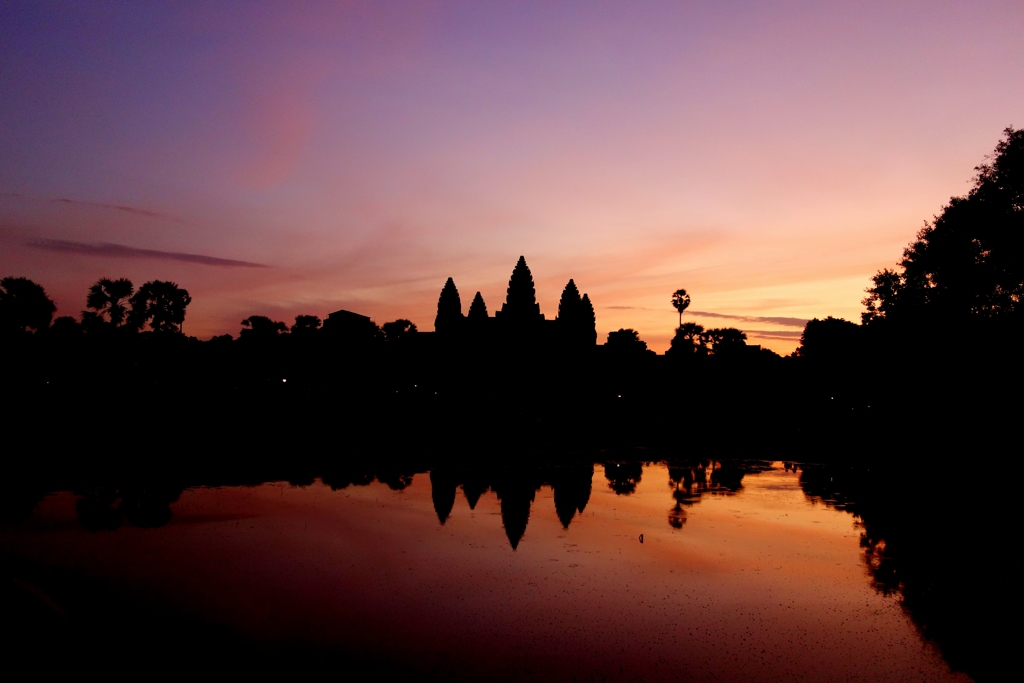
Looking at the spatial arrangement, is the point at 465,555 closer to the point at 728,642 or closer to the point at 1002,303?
the point at 728,642

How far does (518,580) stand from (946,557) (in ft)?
38.0

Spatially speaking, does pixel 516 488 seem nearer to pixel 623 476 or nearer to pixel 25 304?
pixel 623 476

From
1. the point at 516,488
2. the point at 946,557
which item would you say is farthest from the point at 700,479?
the point at 946,557

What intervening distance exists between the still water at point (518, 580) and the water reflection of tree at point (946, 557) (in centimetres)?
55

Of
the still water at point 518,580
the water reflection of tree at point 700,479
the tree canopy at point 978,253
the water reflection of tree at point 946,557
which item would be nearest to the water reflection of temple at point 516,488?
the still water at point 518,580

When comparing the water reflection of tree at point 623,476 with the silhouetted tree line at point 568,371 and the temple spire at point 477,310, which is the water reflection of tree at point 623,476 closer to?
the silhouetted tree line at point 568,371

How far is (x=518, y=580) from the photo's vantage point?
13992mm

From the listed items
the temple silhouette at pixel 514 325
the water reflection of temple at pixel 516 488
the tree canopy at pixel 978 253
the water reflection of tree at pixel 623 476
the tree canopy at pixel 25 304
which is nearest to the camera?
the water reflection of temple at pixel 516 488

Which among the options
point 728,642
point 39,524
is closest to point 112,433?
point 39,524

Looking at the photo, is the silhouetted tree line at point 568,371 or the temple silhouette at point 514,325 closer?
the silhouetted tree line at point 568,371

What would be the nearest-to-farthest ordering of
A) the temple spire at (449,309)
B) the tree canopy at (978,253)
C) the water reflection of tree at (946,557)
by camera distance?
the water reflection of tree at (946,557)
the tree canopy at (978,253)
the temple spire at (449,309)

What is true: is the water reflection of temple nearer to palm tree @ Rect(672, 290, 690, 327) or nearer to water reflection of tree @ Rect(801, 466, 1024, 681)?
water reflection of tree @ Rect(801, 466, 1024, 681)

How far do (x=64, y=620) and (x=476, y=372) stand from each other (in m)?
82.0

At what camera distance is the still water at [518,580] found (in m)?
10.3
